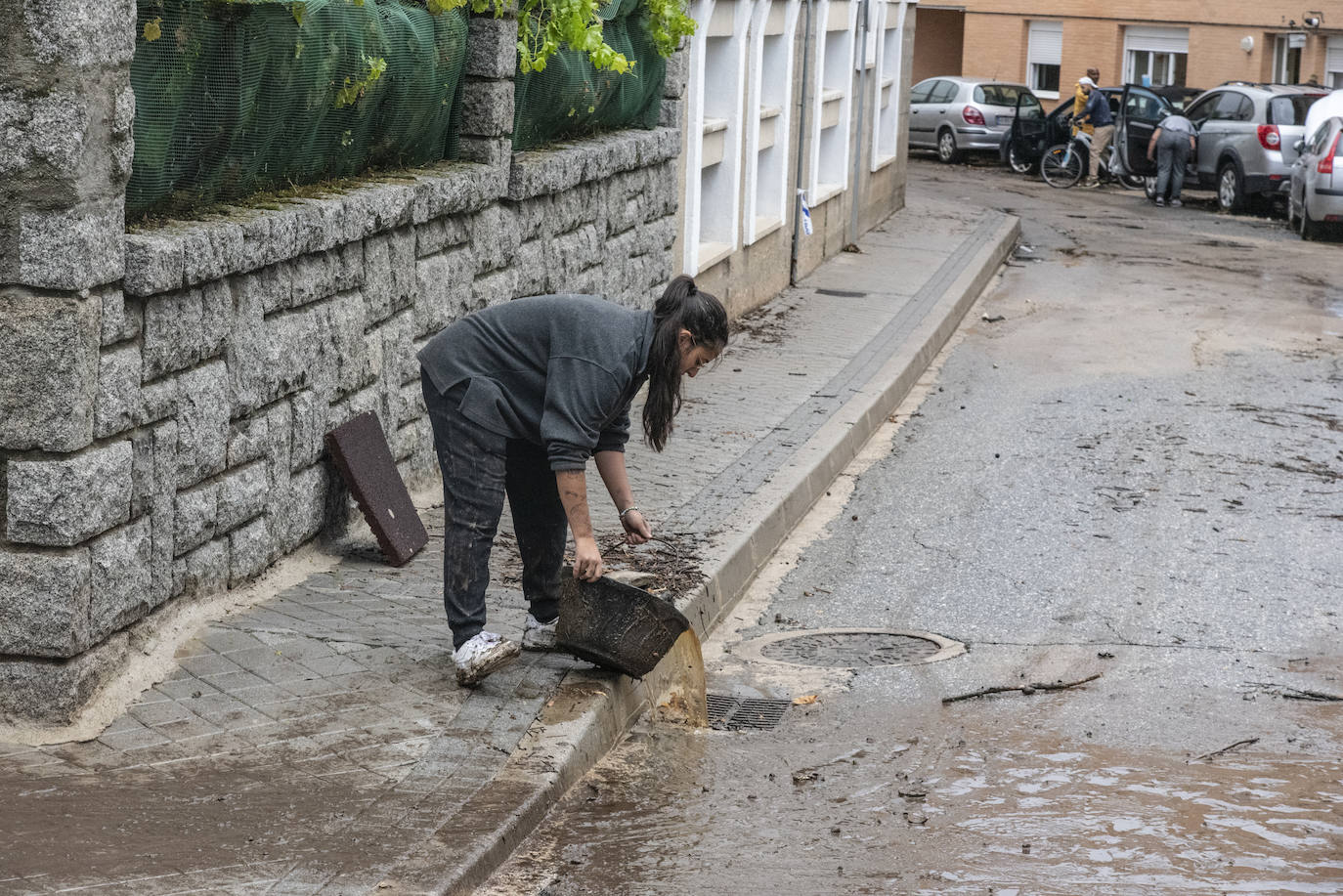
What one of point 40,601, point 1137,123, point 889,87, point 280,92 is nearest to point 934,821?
point 40,601

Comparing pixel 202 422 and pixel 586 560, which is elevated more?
pixel 202 422

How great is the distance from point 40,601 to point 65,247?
41.9 inches

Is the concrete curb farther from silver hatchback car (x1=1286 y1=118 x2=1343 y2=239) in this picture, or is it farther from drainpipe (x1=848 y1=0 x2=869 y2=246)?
silver hatchback car (x1=1286 y1=118 x2=1343 y2=239)

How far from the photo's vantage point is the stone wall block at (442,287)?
7906 mm

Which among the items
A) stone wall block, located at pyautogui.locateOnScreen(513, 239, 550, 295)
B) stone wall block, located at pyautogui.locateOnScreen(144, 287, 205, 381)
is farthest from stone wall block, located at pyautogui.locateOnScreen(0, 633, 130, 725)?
stone wall block, located at pyautogui.locateOnScreen(513, 239, 550, 295)

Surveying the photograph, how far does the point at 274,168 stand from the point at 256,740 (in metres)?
2.61

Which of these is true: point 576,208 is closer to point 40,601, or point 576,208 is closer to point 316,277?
point 316,277

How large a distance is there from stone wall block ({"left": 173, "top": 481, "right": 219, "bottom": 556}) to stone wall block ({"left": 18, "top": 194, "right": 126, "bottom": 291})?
38.3 inches

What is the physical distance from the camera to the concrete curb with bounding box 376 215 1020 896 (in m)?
4.44

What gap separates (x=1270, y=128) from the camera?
24.4 metres

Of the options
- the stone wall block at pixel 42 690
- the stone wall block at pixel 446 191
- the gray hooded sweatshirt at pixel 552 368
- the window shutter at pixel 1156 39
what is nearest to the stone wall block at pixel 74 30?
the gray hooded sweatshirt at pixel 552 368

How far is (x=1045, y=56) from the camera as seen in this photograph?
1555 inches

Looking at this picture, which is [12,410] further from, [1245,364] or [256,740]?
[1245,364]

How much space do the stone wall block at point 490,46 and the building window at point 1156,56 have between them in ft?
104
